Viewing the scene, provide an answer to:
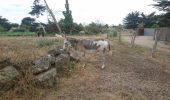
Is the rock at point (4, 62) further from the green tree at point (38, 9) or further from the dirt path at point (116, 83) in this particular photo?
the green tree at point (38, 9)

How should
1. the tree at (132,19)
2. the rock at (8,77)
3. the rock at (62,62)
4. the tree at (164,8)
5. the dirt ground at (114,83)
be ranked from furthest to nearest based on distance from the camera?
the tree at (132,19), the tree at (164,8), the rock at (62,62), the dirt ground at (114,83), the rock at (8,77)

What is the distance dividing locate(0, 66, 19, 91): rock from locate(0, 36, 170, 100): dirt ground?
854mm

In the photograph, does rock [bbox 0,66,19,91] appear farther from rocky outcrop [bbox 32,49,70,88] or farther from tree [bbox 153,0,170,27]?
tree [bbox 153,0,170,27]

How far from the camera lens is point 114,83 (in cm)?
833

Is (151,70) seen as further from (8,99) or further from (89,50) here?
(8,99)

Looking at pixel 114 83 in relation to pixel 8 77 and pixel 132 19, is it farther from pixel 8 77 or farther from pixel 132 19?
pixel 132 19

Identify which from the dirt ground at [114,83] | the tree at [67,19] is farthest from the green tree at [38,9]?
the dirt ground at [114,83]

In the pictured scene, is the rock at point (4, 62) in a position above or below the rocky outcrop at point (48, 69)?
above

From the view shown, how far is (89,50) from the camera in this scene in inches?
447

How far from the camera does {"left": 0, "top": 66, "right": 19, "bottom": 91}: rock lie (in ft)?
22.5

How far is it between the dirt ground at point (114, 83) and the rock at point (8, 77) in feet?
2.80

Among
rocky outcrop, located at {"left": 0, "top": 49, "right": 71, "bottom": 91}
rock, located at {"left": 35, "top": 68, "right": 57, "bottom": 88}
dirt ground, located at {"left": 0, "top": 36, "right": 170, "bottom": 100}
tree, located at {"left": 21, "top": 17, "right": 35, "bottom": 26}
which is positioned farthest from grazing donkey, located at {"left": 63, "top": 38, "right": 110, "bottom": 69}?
tree, located at {"left": 21, "top": 17, "right": 35, "bottom": 26}

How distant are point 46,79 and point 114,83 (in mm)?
2183

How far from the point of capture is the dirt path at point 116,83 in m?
7.26
